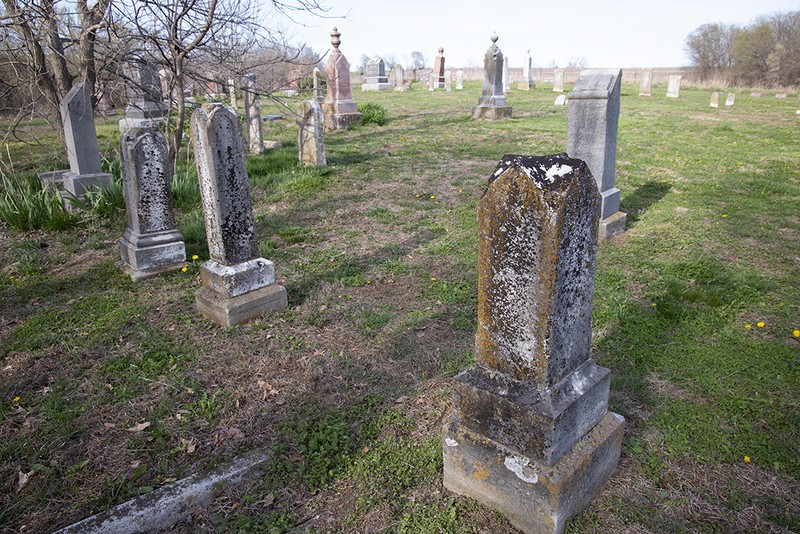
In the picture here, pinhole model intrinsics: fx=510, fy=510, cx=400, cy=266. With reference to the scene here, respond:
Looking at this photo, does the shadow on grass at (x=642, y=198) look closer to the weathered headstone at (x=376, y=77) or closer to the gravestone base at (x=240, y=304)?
the gravestone base at (x=240, y=304)

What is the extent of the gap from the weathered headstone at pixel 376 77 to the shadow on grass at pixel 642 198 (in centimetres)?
2497

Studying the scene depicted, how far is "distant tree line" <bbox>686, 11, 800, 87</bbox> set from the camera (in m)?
28.4

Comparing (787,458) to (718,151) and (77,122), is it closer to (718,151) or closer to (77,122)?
(77,122)

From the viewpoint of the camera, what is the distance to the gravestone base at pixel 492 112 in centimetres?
1537

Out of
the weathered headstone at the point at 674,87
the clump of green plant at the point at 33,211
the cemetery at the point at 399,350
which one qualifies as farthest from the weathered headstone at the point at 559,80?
the clump of green plant at the point at 33,211

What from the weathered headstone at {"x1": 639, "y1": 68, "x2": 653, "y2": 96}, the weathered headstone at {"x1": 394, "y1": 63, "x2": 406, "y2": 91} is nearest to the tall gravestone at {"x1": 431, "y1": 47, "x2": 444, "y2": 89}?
the weathered headstone at {"x1": 394, "y1": 63, "x2": 406, "y2": 91}

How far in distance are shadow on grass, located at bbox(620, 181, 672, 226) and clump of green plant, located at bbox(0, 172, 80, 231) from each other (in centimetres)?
731

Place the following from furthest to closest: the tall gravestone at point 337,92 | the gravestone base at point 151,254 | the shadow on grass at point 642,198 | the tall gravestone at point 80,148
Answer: the tall gravestone at point 337,92, the tall gravestone at point 80,148, the shadow on grass at point 642,198, the gravestone base at point 151,254

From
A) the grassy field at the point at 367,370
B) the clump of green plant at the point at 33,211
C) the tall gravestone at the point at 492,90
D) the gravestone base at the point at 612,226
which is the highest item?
the tall gravestone at the point at 492,90

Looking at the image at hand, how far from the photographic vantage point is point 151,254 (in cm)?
531

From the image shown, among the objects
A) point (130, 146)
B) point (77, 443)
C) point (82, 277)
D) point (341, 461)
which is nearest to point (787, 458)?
point (341, 461)

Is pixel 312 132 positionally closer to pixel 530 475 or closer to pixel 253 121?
pixel 253 121

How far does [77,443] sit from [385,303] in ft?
8.19

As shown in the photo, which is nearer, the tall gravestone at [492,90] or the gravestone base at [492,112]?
the tall gravestone at [492,90]
